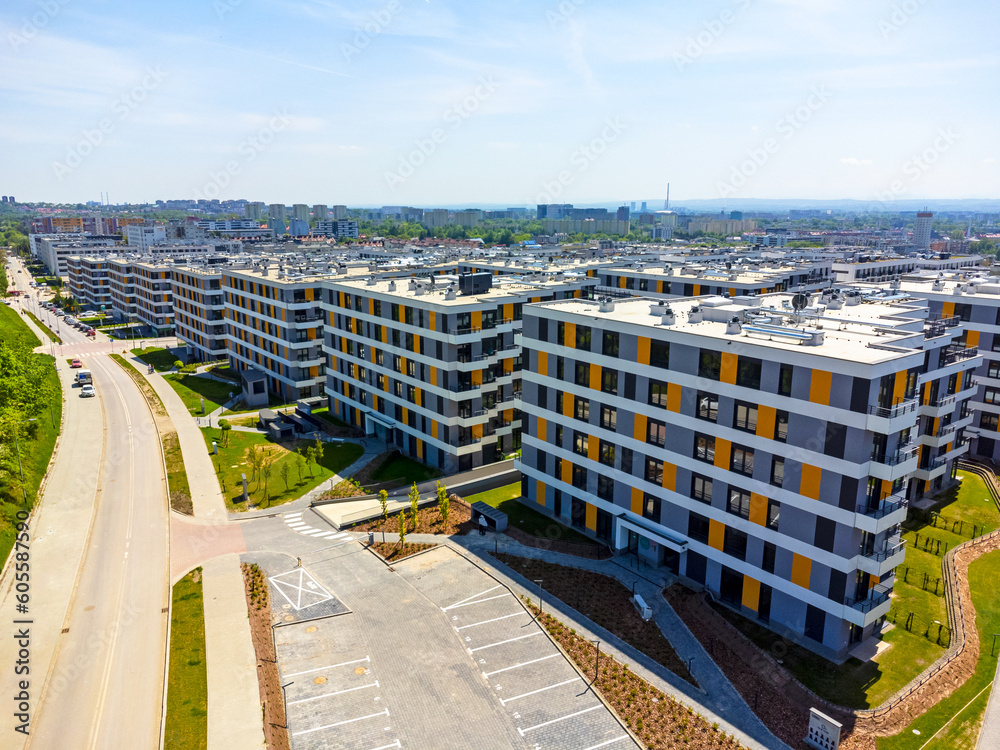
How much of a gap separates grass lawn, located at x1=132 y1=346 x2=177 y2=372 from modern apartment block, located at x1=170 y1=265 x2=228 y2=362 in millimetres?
4254

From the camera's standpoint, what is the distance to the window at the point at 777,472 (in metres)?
38.0

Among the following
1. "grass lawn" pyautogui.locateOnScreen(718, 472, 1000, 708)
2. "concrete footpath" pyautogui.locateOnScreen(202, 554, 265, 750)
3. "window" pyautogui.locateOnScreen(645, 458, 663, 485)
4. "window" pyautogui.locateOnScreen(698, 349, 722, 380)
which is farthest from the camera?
"window" pyautogui.locateOnScreen(645, 458, 663, 485)

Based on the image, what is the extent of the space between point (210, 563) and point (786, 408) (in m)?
42.3

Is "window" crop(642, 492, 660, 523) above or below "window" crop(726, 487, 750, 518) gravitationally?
below

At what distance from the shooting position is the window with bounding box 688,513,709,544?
1697 inches

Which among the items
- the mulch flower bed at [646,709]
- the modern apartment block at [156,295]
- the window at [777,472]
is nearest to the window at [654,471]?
Answer: the window at [777,472]

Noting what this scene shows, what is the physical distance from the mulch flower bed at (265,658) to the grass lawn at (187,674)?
9.37 ft

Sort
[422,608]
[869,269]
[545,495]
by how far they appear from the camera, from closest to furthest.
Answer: [422,608]
[545,495]
[869,269]

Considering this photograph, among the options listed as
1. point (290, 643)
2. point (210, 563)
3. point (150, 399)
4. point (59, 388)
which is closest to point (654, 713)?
point (290, 643)

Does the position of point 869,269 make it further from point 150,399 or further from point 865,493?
point 150,399

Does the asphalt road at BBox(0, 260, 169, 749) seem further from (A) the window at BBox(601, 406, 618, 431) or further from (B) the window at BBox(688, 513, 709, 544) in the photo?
(B) the window at BBox(688, 513, 709, 544)

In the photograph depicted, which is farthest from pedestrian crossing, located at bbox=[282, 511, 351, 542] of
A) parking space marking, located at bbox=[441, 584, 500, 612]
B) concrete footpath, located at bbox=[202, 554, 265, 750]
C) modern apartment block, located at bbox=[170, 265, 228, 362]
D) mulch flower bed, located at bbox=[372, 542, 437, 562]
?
modern apartment block, located at bbox=[170, 265, 228, 362]

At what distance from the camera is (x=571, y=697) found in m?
34.3

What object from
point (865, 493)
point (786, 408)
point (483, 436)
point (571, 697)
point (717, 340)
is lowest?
point (571, 697)
